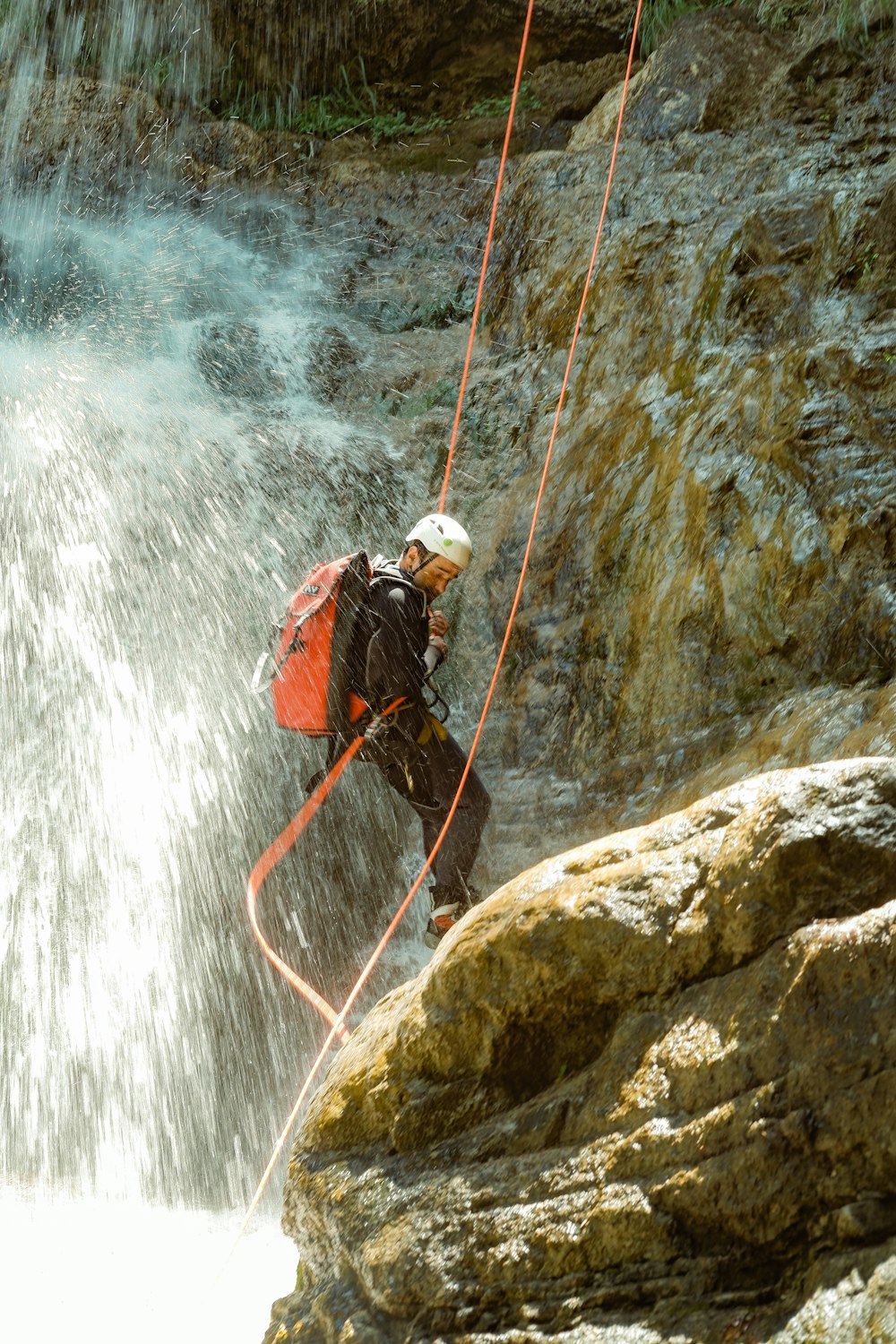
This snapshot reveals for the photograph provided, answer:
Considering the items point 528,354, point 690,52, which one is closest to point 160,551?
point 528,354

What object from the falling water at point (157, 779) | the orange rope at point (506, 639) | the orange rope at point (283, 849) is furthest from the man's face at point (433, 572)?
the falling water at point (157, 779)

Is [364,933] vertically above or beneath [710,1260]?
beneath

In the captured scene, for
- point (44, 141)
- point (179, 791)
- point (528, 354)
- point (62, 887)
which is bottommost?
point (62, 887)

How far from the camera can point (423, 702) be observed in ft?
19.0

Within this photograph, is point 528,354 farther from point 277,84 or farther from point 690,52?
point 277,84

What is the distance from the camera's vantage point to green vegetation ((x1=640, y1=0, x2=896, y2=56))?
7.89m

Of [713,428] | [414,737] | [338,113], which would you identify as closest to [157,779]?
[414,737]

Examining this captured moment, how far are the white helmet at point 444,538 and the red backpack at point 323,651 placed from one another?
39 cm

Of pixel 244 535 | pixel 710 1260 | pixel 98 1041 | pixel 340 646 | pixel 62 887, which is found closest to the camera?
pixel 710 1260

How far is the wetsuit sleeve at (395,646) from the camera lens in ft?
18.0

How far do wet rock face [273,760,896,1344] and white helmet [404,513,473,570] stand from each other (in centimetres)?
318

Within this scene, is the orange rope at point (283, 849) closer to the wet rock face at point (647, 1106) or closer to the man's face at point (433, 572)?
the man's face at point (433, 572)

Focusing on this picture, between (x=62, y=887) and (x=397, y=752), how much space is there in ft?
9.10

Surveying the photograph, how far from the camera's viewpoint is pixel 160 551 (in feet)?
27.3
